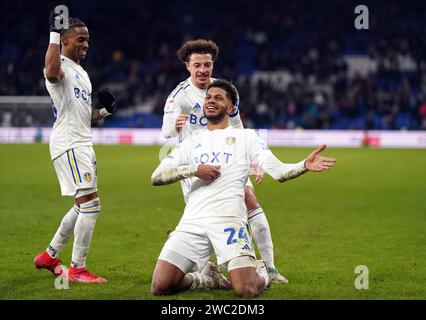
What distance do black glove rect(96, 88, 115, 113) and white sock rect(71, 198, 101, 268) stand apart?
3.72 feet

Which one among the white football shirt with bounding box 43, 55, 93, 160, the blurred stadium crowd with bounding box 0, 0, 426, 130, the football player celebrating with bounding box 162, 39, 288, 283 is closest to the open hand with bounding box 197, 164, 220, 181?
the football player celebrating with bounding box 162, 39, 288, 283

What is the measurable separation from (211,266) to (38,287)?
5.51 feet

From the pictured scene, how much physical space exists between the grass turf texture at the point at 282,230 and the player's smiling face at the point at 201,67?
2142mm

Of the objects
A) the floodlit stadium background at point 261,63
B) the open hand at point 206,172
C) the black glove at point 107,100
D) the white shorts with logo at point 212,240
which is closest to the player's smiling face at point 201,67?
the black glove at point 107,100

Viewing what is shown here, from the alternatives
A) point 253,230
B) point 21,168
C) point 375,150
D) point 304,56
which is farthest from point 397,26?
point 253,230

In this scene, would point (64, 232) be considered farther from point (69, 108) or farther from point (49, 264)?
point (69, 108)

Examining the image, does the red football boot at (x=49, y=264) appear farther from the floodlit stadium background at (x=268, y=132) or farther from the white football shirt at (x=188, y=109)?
the white football shirt at (x=188, y=109)

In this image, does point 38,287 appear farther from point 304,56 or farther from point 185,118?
point 304,56

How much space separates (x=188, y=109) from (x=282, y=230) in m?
3.46

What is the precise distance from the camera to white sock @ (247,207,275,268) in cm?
728

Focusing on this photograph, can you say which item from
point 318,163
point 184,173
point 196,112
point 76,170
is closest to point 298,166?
point 318,163

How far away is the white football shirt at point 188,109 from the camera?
761cm

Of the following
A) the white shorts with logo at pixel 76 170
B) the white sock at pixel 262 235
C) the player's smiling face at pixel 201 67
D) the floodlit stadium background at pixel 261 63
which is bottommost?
the white sock at pixel 262 235

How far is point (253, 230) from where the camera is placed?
7.35m
